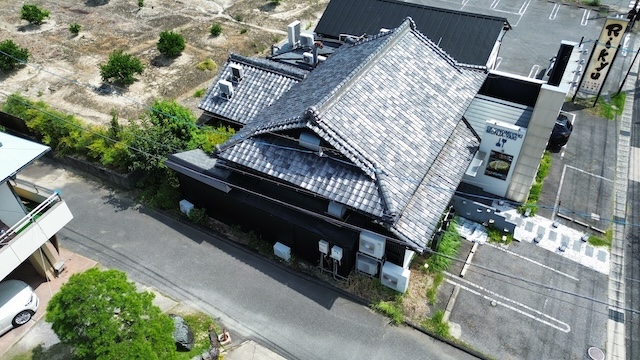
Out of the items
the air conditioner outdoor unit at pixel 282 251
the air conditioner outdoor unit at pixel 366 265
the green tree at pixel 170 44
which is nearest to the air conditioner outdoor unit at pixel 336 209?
the air conditioner outdoor unit at pixel 366 265

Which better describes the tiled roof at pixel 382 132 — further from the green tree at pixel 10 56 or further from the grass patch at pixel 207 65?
the green tree at pixel 10 56

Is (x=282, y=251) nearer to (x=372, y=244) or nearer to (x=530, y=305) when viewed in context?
(x=372, y=244)

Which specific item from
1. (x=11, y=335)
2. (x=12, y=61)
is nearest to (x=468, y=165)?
(x=11, y=335)

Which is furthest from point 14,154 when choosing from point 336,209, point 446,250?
point 446,250

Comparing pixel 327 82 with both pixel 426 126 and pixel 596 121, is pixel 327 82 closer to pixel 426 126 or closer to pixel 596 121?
pixel 426 126

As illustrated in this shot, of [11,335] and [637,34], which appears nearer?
[11,335]

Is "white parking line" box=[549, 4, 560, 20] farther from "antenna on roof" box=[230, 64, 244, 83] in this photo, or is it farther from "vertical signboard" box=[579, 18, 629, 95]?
"antenna on roof" box=[230, 64, 244, 83]

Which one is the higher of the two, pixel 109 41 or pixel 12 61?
pixel 109 41
